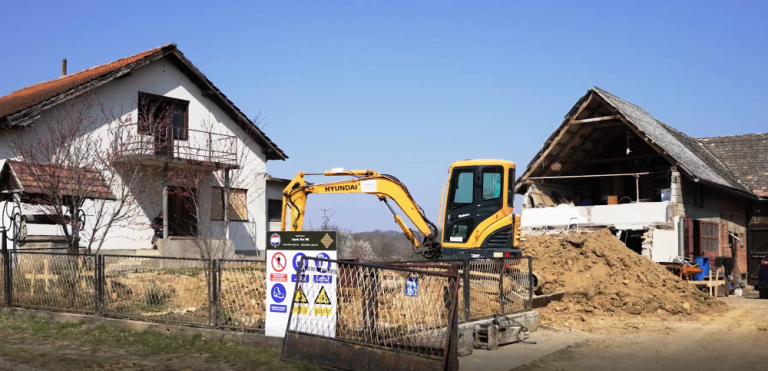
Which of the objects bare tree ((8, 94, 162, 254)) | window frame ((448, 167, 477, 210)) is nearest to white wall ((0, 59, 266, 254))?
bare tree ((8, 94, 162, 254))

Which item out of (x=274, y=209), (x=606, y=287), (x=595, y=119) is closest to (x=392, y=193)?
(x=606, y=287)

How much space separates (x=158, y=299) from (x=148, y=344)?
147 cm

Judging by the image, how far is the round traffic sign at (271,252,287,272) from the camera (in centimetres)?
1045

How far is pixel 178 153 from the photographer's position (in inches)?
1033

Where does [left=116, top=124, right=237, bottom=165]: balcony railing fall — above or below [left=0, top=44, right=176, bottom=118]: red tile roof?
below

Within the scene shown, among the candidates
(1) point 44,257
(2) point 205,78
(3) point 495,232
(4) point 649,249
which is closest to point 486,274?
(3) point 495,232

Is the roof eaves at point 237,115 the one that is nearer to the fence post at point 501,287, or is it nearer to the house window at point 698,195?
the house window at point 698,195

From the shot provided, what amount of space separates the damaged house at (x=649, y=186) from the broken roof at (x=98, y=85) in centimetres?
1102

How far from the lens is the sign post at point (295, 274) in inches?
392

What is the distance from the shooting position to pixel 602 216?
25047 millimetres

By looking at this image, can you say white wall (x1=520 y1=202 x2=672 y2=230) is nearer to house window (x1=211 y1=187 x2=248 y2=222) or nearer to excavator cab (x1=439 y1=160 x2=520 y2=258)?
excavator cab (x1=439 y1=160 x2=520 y2=258)

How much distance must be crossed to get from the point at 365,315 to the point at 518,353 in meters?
2.85

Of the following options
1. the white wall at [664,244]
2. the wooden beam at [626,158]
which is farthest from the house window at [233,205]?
the white wall at [664,244]

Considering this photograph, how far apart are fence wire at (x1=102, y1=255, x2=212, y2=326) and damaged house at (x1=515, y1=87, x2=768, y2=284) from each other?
1620cm
